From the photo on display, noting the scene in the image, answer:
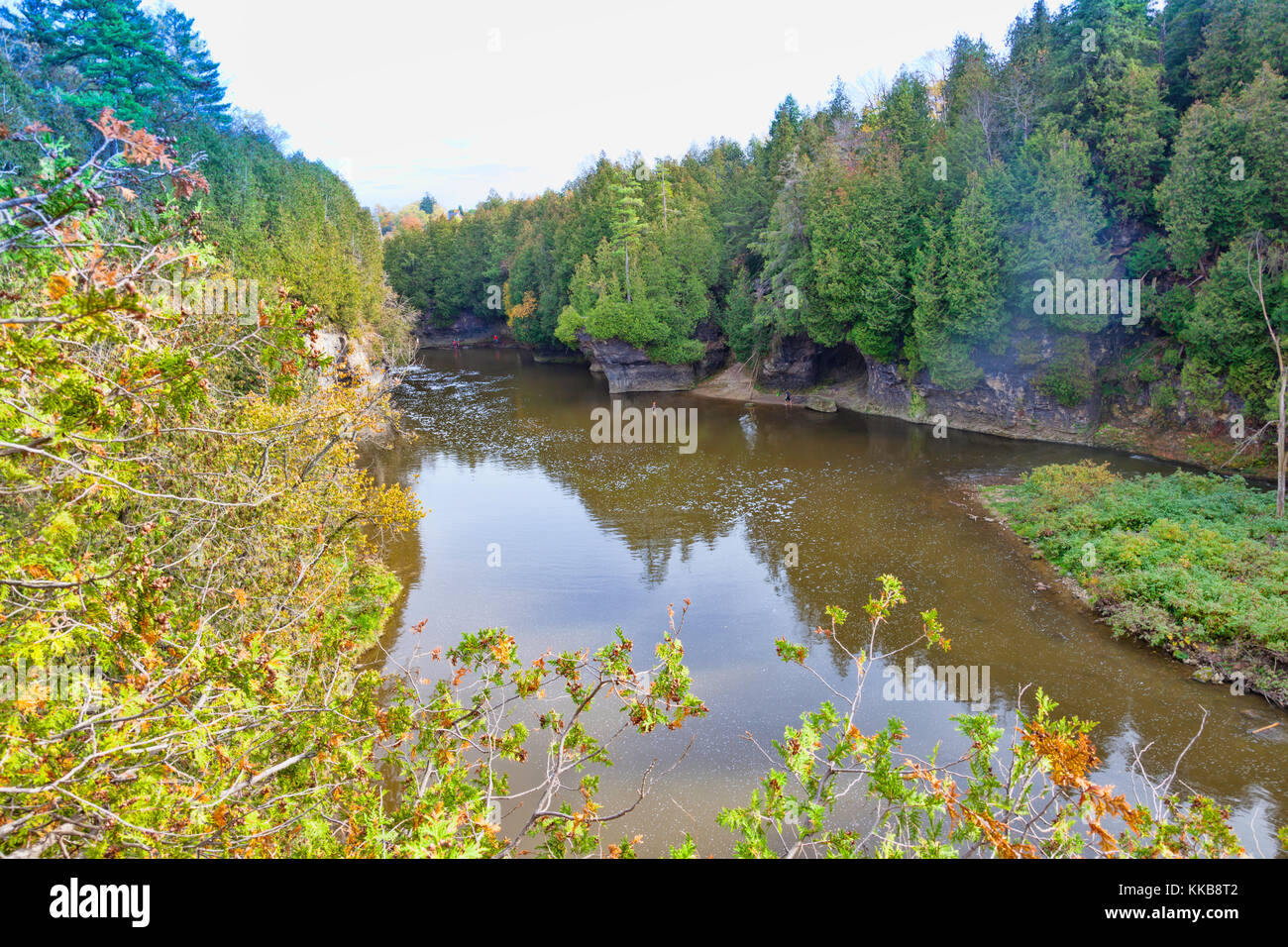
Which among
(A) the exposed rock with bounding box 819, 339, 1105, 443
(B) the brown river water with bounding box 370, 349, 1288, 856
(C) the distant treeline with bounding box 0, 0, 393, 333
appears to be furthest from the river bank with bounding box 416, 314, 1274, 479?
(C) the distant treeline with bounding box 0, 0, 393, 333

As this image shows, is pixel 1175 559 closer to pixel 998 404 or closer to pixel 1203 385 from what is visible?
pixel 1203 385

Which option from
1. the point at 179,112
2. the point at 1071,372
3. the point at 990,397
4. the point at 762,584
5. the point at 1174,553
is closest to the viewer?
the point at 1174,553

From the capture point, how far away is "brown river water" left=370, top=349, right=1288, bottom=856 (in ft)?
38.9

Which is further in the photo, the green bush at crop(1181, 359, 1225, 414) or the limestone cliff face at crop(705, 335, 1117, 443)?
the limestone cliff face at crop(705, 335, 1117, 443)

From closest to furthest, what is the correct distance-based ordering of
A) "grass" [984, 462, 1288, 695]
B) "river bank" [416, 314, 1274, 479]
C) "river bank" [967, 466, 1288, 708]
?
"river bank" [967, 466, 1288, 708], "grass" [984, 462, 1288, 695], "river bank" [416, 314, 1274, 479]

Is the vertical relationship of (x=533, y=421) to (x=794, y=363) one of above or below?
below

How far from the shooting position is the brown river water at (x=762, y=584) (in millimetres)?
11852

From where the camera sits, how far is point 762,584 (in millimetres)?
18969

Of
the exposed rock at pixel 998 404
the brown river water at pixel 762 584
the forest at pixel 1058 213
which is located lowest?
the brown river water at pixel 762 584

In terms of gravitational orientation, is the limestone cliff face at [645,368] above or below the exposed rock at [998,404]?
above

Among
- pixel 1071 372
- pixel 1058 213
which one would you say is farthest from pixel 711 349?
pixel 1058 213

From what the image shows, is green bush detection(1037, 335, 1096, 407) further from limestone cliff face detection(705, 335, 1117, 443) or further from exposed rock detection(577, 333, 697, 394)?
exposed rock detection(577, 333, 697, 394)

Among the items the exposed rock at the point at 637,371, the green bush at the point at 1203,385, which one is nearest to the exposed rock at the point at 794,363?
the exposed rock at the point at 637,371

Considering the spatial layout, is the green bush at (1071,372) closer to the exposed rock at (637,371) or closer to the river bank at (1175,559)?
the river bank at (1175,559)
